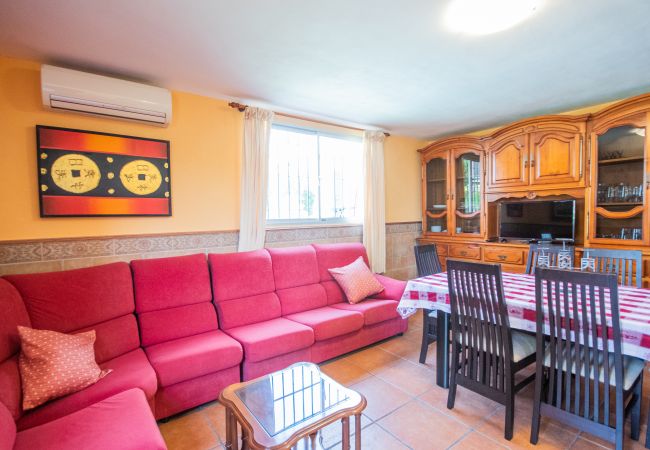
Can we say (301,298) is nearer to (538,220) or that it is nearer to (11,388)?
(11,388)

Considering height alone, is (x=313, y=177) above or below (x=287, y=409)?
above

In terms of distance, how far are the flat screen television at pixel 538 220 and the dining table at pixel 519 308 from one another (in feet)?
4.38

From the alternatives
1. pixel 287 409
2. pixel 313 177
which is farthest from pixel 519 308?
Result: pixel 313 177

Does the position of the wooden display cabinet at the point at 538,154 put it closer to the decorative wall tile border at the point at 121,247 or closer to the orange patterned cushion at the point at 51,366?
the decorative wall tile border at the point at 121,247

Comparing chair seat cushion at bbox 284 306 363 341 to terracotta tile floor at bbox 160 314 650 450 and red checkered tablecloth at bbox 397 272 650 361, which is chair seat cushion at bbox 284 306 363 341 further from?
red checkered tablecloth at bbox 397 272 650 361

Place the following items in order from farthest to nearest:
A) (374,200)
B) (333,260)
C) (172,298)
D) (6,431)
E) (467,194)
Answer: (467,194) < (374,200) < (333,260) < (172,298) < (6,431)

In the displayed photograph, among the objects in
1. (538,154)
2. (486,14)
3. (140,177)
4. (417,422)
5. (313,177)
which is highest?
(486,14)

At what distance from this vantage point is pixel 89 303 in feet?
6.88

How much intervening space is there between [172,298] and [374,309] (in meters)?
1.75

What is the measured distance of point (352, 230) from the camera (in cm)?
408

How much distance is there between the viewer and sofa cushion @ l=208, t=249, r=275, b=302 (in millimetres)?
2668

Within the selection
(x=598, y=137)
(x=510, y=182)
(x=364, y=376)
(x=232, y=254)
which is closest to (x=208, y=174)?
(x=232, y=254)

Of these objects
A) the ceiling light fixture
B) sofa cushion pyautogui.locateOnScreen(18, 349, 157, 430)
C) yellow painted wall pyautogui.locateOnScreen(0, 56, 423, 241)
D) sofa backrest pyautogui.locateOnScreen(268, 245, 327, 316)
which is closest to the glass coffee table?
sofa cushion pyautogui.locateOnScreen(18, 349, 157, 430)

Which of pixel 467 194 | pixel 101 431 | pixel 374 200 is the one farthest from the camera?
pixel 467 194
